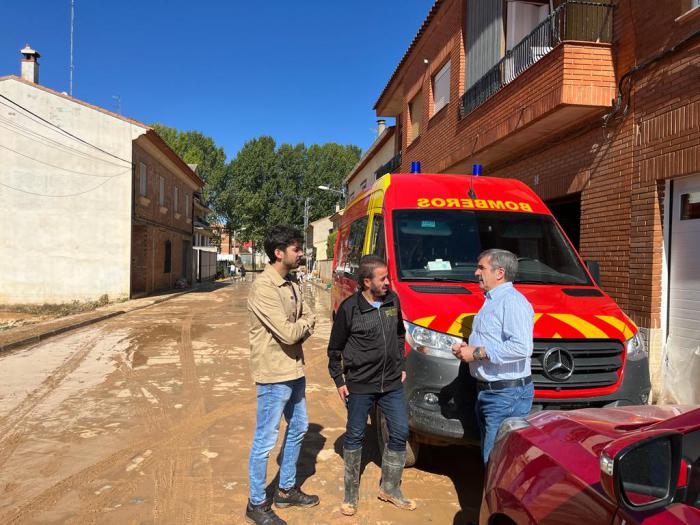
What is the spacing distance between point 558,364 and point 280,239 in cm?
203

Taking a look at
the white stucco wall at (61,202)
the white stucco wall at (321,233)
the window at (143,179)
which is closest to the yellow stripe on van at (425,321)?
the white stucco wall at (61,202)

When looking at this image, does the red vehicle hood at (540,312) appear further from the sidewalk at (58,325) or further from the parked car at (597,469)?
the sidewalk at (58,325)

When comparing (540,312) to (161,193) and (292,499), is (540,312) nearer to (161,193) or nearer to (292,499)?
(292,499)

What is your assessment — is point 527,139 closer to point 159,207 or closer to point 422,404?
point 422,404

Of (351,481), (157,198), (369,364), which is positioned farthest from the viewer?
(157,198)

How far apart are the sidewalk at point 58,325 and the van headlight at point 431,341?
864cm

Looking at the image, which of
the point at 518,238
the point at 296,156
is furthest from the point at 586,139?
the point at 296,156

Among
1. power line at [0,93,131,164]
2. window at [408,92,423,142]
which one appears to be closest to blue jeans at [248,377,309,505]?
window at [408,92,423,142]

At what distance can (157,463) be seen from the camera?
4281 mm

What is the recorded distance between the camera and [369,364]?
11.0ft

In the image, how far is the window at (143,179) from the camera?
21.2 m

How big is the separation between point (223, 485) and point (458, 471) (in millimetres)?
1902

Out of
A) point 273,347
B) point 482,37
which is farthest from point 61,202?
point 273,347

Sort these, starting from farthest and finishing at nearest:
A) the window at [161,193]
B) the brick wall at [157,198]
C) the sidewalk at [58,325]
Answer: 1. the window at [161,193]
2. the brick wall at [157,198]
3. the sidewalk at [58,325]
